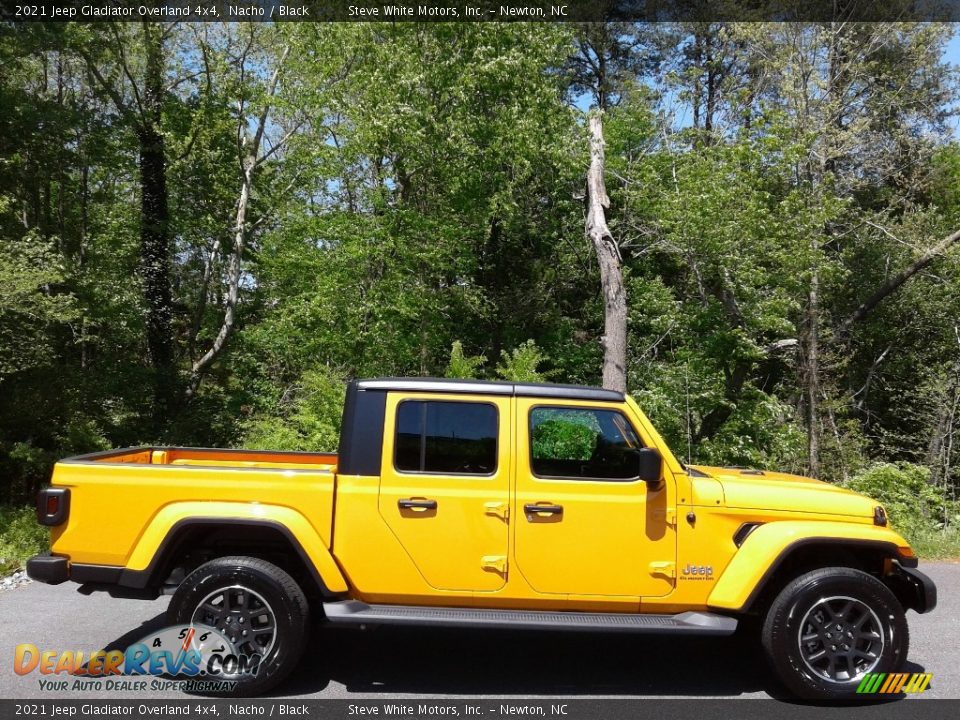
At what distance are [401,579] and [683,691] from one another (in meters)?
1.85

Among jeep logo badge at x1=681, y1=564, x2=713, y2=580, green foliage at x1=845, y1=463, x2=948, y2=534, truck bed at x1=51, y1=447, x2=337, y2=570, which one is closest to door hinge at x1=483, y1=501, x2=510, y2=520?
truck bed at x1=51, y1=447, x2=337, y2=570

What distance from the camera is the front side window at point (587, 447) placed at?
14.7 ft

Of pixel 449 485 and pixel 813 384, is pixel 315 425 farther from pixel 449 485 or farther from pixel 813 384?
pixel 813 384

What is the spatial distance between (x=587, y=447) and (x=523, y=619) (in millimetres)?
1145

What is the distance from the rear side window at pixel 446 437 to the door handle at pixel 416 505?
0.20 meters

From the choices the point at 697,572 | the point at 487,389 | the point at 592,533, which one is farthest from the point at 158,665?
the point at 697,572

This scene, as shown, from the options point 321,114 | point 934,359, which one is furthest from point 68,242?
point 934,359

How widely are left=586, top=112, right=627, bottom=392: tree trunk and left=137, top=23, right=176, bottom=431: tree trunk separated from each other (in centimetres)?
964

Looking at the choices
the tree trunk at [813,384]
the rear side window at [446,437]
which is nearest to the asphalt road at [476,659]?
the rear side window at [446,437]

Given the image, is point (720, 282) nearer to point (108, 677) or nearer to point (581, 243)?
point (581, 243)

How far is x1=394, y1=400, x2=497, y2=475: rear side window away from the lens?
443 cm

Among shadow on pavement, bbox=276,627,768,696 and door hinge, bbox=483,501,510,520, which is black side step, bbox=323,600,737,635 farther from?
door hinge, bbox=483,501,510,520

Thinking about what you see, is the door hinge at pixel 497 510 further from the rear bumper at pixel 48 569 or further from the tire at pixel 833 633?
the rear bumper at pixel 48 569

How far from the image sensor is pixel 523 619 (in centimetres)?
416
